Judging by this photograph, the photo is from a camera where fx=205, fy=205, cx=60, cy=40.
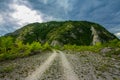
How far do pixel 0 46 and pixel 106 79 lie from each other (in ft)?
261

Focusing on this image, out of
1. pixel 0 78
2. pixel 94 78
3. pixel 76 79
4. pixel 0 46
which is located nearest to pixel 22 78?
pixel 0 78

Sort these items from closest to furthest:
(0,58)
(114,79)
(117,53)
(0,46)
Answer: (114,79) → (0,58) → (117,53) → (0,46)

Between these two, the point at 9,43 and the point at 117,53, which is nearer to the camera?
the point at 117,53

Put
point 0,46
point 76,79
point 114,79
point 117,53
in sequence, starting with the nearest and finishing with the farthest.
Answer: point 76,79, point 114,79, point 117,53, point 0,46

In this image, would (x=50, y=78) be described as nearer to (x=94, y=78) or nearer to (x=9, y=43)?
(x=94, y=78)

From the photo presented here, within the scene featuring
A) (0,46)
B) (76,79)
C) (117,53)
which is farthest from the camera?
(0,46)

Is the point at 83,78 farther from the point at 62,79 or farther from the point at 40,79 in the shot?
the point at 40,79

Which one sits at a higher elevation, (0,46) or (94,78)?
(0,46)

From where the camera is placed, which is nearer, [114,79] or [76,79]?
[76,79]

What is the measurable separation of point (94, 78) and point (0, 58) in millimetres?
36018

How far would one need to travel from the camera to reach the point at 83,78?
29422mm

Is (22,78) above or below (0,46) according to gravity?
below

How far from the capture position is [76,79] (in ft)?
93.1

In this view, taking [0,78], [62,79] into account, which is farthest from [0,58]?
[62,79]
